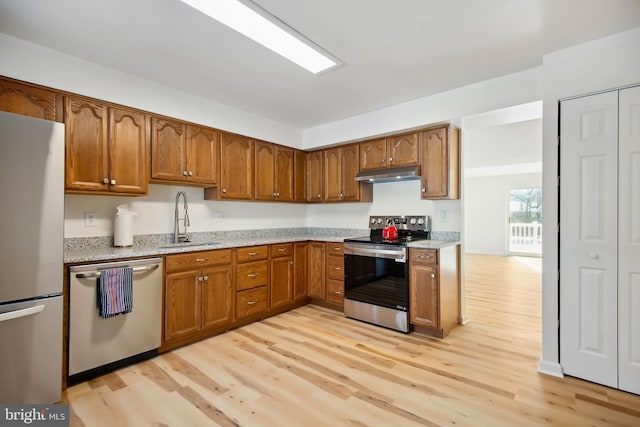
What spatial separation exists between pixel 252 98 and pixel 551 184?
9.73 feet

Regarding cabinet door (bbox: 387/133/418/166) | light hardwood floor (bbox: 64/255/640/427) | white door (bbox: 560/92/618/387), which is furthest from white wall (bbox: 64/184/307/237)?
white door (bbox: 560/92/618/387)

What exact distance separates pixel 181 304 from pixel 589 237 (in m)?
3.42

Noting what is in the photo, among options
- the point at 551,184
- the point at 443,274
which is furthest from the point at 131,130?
the point at 551,184

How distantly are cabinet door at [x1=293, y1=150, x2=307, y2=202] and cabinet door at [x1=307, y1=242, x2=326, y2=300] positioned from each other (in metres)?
0.78

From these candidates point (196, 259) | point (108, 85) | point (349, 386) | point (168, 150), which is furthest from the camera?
point (168, 150)

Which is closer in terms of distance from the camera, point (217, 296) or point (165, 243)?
point (217, 296)

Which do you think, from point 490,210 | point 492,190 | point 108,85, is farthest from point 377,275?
point 492,190

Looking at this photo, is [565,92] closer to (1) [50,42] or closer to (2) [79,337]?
(1) [50,42]

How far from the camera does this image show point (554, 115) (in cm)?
239

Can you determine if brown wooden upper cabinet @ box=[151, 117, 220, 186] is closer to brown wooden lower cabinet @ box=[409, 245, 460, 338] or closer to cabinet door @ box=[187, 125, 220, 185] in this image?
cabinet door @ box=[187, 125, 220, 185]

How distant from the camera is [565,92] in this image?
2352mm

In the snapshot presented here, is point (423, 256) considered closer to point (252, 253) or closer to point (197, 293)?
point (252, 253)

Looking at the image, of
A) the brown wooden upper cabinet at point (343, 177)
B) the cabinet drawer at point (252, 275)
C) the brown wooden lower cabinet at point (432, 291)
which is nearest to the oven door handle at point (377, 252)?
the brown wooden lower cabinet at point (432, 291)

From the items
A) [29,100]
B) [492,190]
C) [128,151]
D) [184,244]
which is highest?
[29,100]
